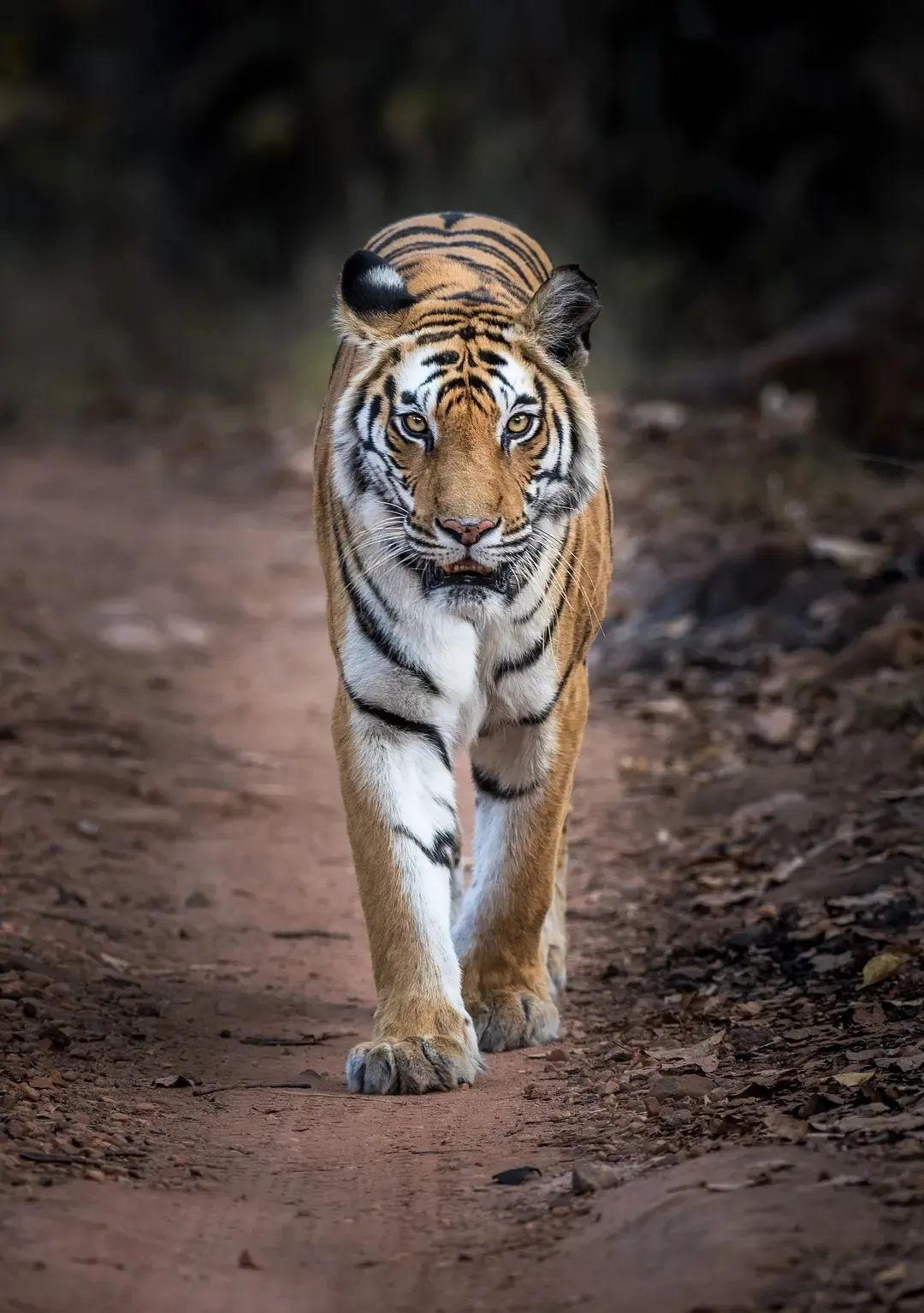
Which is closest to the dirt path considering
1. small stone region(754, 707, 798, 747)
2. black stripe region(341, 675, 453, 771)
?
black stripe region(341, 675, 453, 771)

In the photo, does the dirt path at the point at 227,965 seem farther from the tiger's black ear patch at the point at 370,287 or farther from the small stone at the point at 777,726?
the tiger's black ear patch at the point at 370,287

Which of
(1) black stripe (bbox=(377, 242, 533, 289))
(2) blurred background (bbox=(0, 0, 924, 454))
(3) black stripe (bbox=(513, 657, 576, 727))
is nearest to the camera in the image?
(3) black stripe (bbox=(513, 657, 576, 727))

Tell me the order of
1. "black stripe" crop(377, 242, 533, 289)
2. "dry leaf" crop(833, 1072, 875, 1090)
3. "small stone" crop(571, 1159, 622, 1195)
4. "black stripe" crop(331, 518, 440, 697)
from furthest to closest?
"black stripe" crop(377, 242, 533, 289) < "black stripe" crop(331, 518, 440, 697) < "dry leaf" crop(833, 1072, 875, 1090) < "small stone" crop(571, 1159, 622, 1195)

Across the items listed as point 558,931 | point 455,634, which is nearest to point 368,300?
point 455,634

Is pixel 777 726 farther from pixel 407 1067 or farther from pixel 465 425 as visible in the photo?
pixel 407 1067

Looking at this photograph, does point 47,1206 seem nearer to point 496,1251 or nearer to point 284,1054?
point 496,1251

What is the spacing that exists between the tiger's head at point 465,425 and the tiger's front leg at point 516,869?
1.51 ft

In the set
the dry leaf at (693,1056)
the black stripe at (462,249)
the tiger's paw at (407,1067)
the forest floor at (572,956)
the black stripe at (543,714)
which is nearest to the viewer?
the forest floor at (572,956)

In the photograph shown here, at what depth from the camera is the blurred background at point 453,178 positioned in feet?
46.0

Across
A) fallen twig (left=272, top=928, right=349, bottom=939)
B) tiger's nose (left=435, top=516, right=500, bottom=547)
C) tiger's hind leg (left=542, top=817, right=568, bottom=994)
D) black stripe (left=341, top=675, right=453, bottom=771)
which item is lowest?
tiger's hind leg (left=542, top=817, right=568, bottom=994)

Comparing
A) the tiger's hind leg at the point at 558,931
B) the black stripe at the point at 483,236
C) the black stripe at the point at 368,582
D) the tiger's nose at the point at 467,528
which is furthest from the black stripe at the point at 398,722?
the black stripe at the point at 483,236

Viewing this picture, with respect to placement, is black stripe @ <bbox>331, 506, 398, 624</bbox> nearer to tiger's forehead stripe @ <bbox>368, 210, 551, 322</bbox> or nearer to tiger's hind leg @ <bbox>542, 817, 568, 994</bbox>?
tiger's forehead stripe @ <bbox>368, 210, 551, 322</bbox>

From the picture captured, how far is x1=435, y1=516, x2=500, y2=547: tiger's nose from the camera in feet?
12.8

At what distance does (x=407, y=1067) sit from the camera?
3.82 metres
